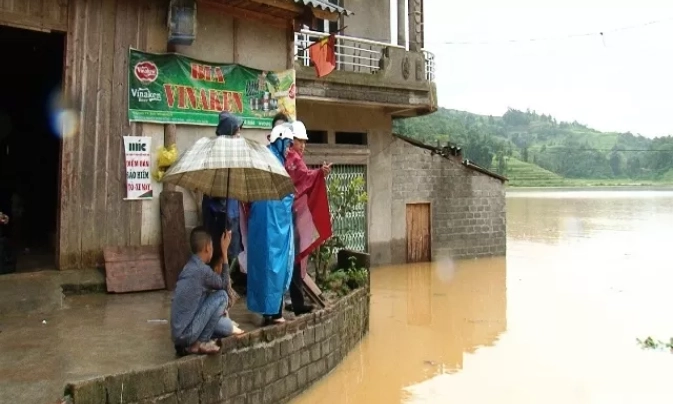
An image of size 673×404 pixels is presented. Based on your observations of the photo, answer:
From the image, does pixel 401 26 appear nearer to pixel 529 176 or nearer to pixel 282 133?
pixel 282 133

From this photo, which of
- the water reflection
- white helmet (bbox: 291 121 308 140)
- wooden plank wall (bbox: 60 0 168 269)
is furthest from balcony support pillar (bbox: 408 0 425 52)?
white helmet (bbox: 291 121 308 140)

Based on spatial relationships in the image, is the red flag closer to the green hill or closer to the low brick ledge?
the low brick ledge

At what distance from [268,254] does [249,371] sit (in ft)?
3.43

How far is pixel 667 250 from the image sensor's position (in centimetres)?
1962

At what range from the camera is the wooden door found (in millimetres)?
14938

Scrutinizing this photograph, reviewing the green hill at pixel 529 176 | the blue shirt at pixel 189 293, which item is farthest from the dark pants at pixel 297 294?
the green hill at pixel 529 176

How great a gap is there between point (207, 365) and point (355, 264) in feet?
13.8

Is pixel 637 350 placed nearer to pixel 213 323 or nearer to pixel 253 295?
pixel 253 295

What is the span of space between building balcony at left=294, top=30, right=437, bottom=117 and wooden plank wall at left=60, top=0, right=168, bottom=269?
15.4 ft

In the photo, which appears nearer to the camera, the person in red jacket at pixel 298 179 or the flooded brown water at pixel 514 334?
the person in red jacket at pixel 298 179

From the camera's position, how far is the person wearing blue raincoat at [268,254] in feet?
17.6

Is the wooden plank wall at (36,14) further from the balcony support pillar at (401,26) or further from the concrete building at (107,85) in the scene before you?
the balcony support pillar at (401,26)

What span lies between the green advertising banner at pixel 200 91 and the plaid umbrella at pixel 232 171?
105 inches

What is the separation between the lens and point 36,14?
6.61 meters
